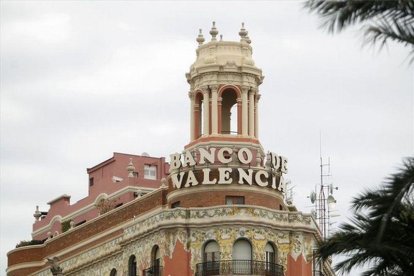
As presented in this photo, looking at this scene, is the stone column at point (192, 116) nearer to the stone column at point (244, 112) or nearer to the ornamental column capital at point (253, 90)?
the stone column at point (244, 112)

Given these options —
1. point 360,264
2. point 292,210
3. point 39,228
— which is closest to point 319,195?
point 292,210

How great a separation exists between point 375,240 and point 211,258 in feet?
121

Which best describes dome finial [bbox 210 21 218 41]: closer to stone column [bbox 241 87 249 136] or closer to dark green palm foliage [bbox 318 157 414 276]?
stone column [bbox 241 87 249 136]

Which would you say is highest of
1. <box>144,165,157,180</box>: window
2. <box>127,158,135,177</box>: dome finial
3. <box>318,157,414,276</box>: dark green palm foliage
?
<box>144,165,157,180</box>: window

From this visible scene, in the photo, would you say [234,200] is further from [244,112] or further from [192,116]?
[192,116]

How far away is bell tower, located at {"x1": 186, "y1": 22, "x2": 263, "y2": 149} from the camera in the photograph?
215 ft

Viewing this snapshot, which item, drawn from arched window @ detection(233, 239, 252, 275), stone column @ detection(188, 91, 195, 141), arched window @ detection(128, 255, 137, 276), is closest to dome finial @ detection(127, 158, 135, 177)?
stone column @ detection(188, 91, 195, 141)

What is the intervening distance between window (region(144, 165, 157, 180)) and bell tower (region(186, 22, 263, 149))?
11.1 m

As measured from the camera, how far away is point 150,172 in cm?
A: 7825

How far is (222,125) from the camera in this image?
67375mm

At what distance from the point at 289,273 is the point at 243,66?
34.3ft

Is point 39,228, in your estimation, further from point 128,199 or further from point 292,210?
point 292,210

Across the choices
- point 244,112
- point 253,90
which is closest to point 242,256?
point 244,112

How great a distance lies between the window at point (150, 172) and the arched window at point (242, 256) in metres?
15.6
